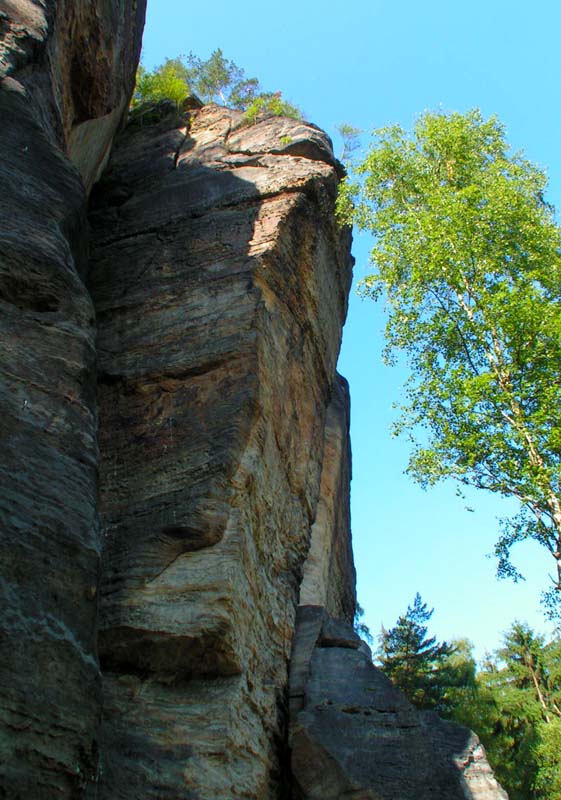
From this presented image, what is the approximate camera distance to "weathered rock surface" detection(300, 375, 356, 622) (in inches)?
465

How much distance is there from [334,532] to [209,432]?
5295mm

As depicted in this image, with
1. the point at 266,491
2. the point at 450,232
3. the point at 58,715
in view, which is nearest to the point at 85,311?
the point at 266,491

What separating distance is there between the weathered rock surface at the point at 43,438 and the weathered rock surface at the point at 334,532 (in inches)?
239

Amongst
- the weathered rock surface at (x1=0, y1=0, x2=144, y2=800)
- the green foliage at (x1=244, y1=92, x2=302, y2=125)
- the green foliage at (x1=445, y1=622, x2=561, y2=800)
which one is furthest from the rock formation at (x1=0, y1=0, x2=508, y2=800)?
the green foliage at (x1=445, y1=622, x2=561, y2=800)

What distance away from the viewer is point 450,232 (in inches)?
525

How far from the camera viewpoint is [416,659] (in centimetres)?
3019

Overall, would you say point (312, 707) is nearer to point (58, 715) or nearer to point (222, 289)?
point (58, 715)

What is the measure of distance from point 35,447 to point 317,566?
6999 mm

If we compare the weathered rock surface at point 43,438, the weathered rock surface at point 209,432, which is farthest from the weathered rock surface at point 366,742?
the weathered rock surface at point 43,438

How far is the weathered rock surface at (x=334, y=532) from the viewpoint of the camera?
11.8 metres

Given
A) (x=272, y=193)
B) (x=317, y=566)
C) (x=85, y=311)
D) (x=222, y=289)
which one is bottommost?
(x=317, y=566)

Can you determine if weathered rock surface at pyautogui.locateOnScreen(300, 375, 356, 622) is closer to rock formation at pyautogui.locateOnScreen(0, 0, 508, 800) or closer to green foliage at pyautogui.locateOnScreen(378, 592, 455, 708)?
rock formation at pyautogui.locateOnScreen(0, 0, 508, 800)

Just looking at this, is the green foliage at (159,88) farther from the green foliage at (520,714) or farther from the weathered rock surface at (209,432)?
the green foliage at (520,714)

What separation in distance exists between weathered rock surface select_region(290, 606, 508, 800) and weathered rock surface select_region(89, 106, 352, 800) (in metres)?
0.32
